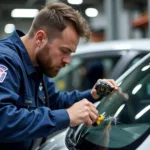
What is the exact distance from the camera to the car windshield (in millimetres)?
1938

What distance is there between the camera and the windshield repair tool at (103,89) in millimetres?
2387

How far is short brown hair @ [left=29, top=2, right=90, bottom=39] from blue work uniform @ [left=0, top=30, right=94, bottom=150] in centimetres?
17

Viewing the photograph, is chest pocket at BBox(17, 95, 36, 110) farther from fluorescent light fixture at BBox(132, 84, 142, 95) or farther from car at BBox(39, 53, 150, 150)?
fluorescent light fixture at BBox(132, 84, 142, 95)

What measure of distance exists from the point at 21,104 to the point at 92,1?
14.4 metres

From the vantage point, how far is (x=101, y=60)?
4852mm

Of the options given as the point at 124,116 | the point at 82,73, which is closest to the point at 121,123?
the point at 124,116

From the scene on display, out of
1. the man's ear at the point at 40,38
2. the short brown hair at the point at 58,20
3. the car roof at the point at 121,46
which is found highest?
the short brown hair at the point at 58,20

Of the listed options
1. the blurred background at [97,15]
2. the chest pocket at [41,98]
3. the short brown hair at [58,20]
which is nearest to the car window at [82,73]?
the chest pocket at [41,98]

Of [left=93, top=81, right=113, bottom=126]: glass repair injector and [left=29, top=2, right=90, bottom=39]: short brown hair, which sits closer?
[left=29, top=2, right=90, bottom=39]: short brown hair

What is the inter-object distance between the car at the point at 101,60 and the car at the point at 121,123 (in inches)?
65.5

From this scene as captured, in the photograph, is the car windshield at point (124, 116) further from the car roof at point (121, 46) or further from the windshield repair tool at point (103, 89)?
the car roof at point (121, 46)

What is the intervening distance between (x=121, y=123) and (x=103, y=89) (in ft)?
0.97

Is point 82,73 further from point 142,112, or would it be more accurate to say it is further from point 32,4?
point 32,4

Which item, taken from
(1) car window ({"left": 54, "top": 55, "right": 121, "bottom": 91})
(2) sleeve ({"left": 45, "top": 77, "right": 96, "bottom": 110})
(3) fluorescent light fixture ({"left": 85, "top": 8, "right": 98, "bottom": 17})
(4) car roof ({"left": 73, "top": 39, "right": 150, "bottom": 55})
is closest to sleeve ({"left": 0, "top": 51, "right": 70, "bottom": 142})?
(2) sleeve ({"left": 45, "top": 77, "right": 96, "bottom": 110})
